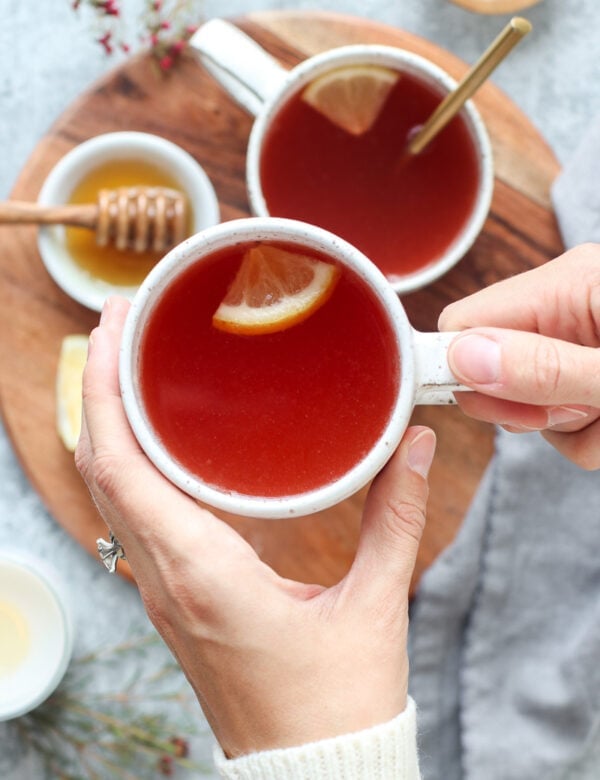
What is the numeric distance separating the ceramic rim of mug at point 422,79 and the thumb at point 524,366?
30cm

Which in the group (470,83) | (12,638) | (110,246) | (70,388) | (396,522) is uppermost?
(470,83)

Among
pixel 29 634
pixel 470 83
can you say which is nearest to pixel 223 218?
pixel 470 83

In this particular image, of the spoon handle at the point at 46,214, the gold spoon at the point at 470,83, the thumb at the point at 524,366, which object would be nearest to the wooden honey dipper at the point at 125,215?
the spoon handle at the point at 46,214

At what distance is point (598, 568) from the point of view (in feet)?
4.20

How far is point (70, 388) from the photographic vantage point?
121 centimetres

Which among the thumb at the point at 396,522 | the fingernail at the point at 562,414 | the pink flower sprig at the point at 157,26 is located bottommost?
the pink flower sprig at the point at 157,26

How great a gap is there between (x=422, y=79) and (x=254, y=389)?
1.62 ft

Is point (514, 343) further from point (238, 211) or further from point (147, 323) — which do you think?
point (238, 211)

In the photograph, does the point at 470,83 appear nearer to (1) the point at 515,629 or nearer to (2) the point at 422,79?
(2) the point at 422,79

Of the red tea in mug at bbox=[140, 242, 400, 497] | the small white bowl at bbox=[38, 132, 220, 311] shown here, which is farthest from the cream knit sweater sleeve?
the small white bowl at bbox=[38, 132, 220, 311]

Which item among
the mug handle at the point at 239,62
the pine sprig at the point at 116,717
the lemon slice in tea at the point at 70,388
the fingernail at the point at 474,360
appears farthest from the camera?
the pine sprig at the point at 116,717

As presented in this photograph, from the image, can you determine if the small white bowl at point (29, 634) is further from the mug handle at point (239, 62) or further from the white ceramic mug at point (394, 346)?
the mug handle at point (239, 62)

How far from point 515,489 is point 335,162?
0.48 meters

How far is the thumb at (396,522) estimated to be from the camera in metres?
0.88
